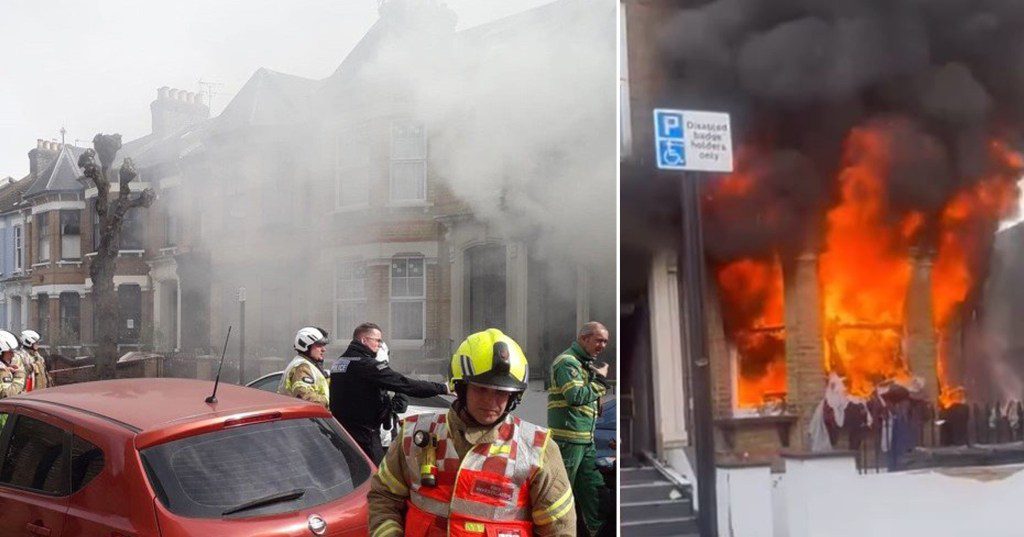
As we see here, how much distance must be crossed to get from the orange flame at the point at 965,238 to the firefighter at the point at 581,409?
1.28 meters

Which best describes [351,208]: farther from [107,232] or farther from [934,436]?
[934,436]

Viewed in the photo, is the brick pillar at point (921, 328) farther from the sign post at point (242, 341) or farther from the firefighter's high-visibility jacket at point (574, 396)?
the sign post at point (242, 341)

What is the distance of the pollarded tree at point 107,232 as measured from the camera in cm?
519

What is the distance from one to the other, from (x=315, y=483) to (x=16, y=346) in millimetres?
3747

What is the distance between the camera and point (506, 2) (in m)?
3.87

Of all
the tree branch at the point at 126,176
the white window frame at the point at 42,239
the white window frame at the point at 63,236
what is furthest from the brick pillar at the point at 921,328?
the white window frame at the point at 42,239

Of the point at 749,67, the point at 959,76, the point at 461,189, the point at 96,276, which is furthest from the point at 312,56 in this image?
the point at 959,76

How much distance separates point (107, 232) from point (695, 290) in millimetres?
3631

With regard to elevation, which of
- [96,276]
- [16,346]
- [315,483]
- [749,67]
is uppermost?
[749,67]

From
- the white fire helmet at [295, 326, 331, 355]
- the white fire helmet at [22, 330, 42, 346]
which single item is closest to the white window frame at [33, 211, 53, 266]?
the white fire helmet at [22, 330, 42, 346]

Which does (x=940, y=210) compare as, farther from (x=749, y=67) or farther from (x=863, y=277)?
(x=749, y=67)

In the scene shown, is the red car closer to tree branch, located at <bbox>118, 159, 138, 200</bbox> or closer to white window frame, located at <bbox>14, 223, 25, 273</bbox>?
tree branch, located at <bbox>118, 159, 138, 200</bbox>

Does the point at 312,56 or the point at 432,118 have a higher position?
the point at 312,56

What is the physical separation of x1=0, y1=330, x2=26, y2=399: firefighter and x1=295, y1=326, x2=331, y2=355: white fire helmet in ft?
7.87
